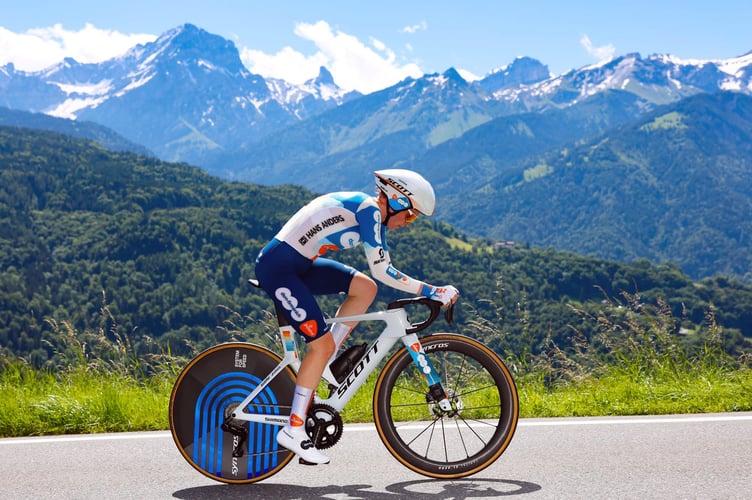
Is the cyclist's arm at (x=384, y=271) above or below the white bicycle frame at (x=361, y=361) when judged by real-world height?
above

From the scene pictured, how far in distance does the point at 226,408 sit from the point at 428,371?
4.14 feet

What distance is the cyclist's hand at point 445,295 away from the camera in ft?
13.8

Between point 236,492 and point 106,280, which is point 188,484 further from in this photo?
point 106,280

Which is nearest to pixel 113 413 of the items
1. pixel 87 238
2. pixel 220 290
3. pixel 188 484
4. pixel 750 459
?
pixel 188 484

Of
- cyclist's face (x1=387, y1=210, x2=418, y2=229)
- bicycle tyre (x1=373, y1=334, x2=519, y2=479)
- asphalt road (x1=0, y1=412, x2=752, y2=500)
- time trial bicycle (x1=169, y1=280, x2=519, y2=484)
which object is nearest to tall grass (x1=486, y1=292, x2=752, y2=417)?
asphalt road (x1=0, y1=412, x2=752, y2=500)

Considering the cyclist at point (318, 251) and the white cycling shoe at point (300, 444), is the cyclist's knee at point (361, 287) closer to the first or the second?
the cyclist at point (318, 251)

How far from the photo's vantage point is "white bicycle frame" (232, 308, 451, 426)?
438 centimetres

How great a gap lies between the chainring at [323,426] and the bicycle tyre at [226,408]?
0.73 ft

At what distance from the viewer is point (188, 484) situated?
446cm

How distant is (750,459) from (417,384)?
215 cm

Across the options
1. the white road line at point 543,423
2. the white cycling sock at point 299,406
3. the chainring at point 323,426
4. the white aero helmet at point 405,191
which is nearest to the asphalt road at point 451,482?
the white road line at point 543,423

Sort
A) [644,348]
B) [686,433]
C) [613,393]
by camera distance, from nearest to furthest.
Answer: [686,433] → [613,393] → [644,348]

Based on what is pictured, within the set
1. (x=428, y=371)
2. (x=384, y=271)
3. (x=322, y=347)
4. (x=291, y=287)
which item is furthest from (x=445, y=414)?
(x=291, y=287)

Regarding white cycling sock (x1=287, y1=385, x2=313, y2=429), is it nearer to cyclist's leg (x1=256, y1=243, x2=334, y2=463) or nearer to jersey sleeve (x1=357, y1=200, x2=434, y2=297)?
cyclist's leg (x1=256, y1=243, x2=334, y2=463)
